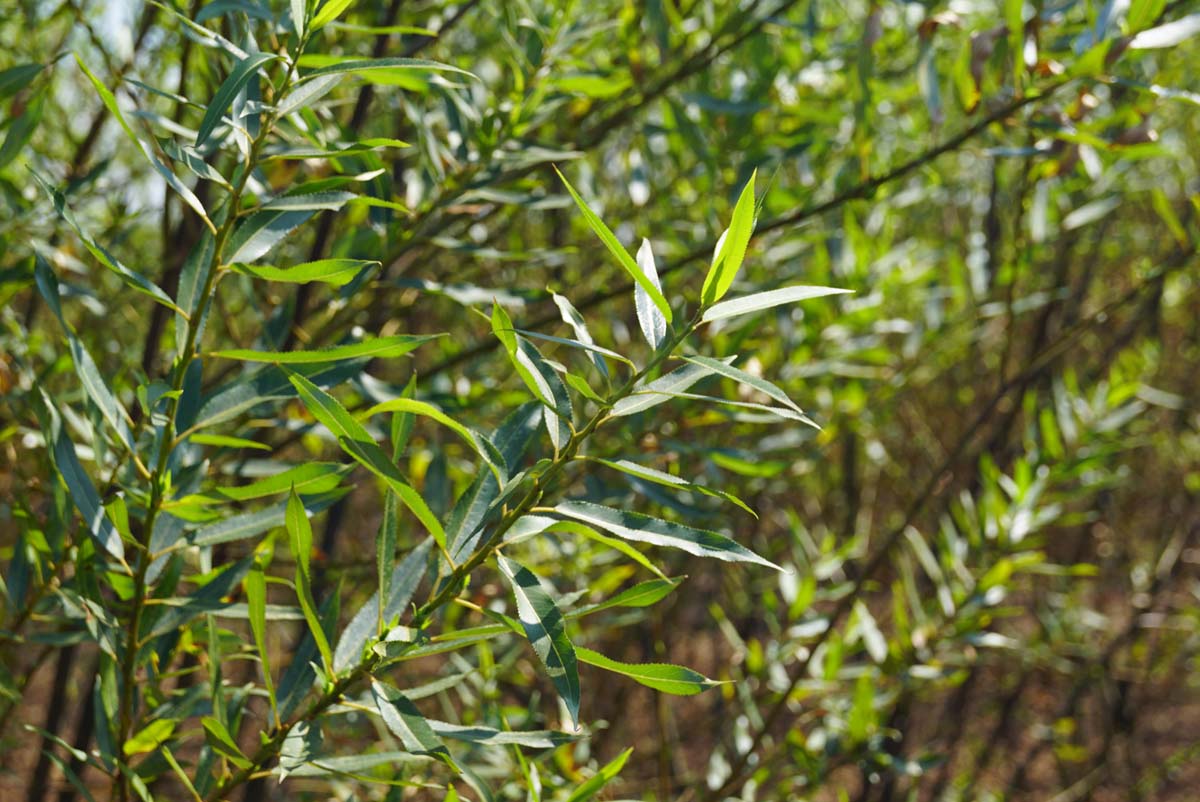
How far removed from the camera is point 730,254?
25.9 inches

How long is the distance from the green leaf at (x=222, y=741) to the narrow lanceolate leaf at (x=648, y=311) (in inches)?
15.4

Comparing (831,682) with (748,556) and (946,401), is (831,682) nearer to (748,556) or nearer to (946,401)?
(748,556)

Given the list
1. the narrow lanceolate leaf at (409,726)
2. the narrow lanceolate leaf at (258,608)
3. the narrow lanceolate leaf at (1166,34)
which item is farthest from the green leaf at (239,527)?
the narrow lanceolate leaf at (1166,34)

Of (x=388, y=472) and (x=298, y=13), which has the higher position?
(x=298, y=13)

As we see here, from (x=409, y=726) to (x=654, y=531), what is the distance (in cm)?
20

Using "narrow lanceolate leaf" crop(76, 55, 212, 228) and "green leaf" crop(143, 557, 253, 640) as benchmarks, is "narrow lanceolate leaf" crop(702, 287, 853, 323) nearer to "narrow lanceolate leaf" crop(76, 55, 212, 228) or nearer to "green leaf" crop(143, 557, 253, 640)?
"narrow lanceolate leaf" crop(76, 55, 212, 228)

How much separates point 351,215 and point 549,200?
45cm

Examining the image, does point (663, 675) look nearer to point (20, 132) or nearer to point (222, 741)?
point (222, 741)

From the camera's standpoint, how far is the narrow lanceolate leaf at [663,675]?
0.67 meters

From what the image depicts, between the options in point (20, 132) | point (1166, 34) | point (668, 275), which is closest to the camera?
point (20, 132)

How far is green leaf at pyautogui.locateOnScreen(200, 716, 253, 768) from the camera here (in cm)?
73

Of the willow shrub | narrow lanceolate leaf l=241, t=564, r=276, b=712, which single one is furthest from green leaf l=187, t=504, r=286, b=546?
narrow lanceolate leaf l=241, t=564, r=276, b=712

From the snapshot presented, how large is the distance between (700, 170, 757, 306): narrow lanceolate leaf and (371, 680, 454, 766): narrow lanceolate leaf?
0.32 meters

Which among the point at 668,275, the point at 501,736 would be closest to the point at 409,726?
the point at 501,736
